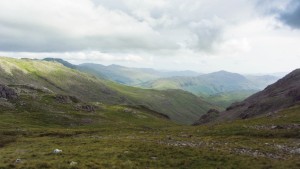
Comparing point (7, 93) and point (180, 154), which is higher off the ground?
point (7, 93)

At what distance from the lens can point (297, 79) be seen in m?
156

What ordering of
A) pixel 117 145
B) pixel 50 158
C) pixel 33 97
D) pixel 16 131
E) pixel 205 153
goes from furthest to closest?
pixel 33 97
pixel 16 131
pixel 117 145
pixel 205 153
pixel 50 158

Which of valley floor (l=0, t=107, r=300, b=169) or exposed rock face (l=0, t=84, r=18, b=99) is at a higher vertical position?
exposed rock face (l=0, t=84, r=18, b=99)

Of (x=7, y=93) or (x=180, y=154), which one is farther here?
(x=7, y=93)

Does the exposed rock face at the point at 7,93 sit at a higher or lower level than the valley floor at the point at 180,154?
higher

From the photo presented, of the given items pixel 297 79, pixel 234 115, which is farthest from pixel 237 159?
pixel 297 79

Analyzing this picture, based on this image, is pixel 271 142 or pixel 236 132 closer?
pixel 271 142

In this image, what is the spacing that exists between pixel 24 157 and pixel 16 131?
33000 mm

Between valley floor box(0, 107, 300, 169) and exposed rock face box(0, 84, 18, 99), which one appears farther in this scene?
exposed rock face box(0, 84, 18, 99)

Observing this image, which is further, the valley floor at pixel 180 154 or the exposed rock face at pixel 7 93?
the exposed rock face at pixel 7 93

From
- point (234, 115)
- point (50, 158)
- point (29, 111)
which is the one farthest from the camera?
point (234, 115)

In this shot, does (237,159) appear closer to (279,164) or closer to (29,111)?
(279,164)

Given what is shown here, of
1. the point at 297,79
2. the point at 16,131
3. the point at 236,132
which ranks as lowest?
the point at 16,131

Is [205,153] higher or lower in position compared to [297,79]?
lower
